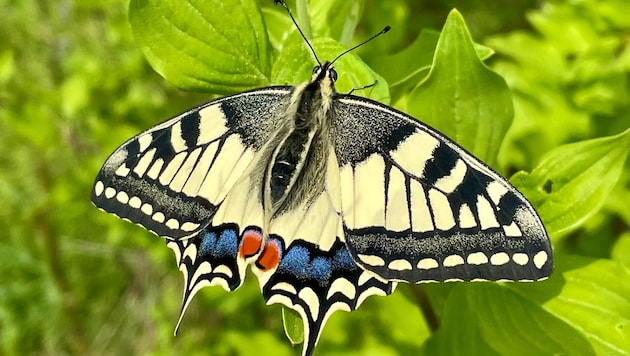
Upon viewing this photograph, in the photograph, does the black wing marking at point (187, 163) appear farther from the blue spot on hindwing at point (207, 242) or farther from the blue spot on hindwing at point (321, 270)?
the blue spot on hindwing at point (321, 270)

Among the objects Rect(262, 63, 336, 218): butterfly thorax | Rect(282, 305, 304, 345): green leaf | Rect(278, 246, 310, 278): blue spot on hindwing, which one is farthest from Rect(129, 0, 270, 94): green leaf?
Rect(282, 305, 304, 345): green leaf

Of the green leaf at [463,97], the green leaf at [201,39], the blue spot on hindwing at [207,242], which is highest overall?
the green leaf at [463,97]

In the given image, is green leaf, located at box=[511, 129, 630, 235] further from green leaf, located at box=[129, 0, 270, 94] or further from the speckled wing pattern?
green leaf, located at box=[129, 0, 270, 94]

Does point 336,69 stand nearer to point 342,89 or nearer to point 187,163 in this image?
point 342,89

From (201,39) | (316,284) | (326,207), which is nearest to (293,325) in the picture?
(316,284)

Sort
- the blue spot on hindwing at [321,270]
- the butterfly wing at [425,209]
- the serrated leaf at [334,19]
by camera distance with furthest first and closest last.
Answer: the serrated leaf at [334,19], the blue spot on hindwing at [321,270], the butterfly wing at [425,209]

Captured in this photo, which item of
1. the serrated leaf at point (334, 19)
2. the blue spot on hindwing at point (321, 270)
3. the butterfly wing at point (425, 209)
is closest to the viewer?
the butterfly wing at point (425, 209)

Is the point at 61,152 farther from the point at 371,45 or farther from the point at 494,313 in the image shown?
the point at 494,313

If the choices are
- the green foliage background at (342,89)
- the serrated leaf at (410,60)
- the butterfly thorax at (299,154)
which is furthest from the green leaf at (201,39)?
the serrated leaf at (410,60)
